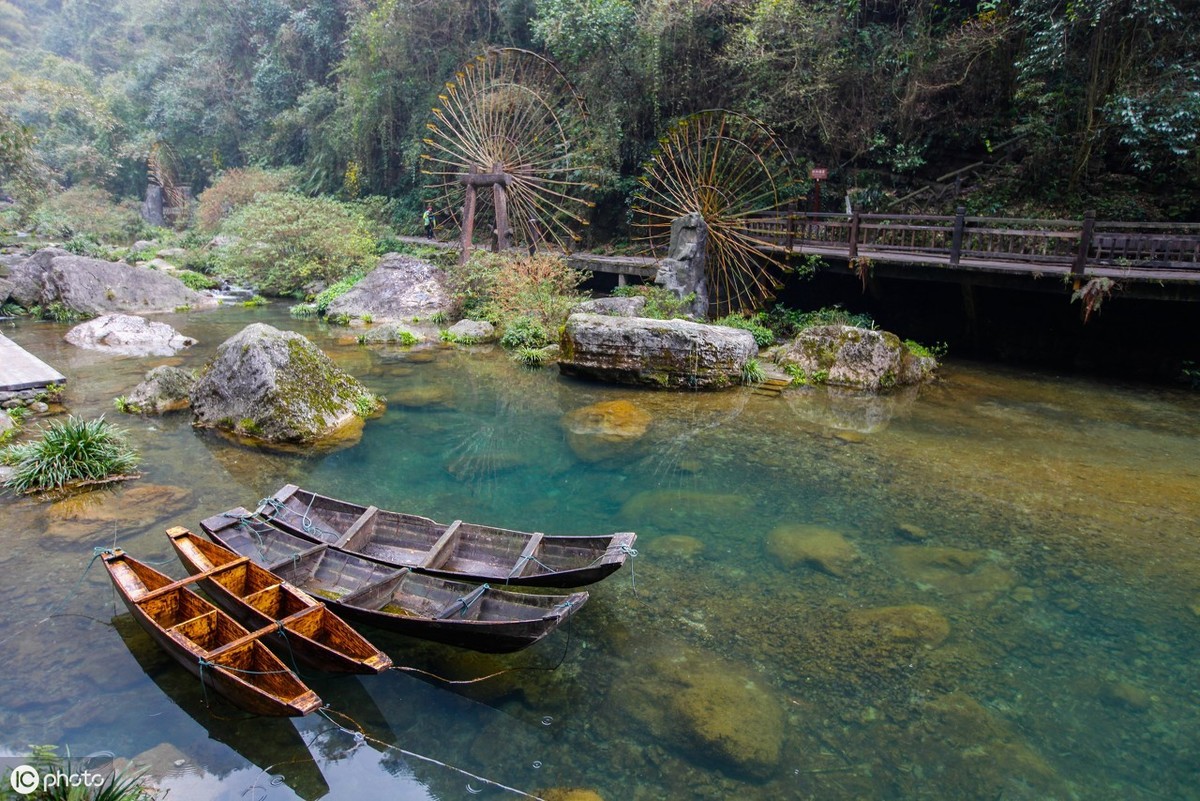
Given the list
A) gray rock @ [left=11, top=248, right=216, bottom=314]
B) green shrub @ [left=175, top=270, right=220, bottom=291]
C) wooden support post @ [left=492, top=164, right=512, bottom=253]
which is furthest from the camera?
green shrub @ [left=175, top=270, right=220, bottom=291]

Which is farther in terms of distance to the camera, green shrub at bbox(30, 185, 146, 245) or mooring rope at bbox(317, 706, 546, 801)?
green shrub at bbox(30, 185, 146, 245)

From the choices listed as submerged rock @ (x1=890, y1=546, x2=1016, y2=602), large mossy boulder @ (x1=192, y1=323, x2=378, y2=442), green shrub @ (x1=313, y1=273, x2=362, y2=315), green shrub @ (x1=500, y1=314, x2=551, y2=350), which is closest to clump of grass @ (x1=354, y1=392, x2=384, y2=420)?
large mossy boulder @ (x1=192, y1=323, x2=378, y2=442)

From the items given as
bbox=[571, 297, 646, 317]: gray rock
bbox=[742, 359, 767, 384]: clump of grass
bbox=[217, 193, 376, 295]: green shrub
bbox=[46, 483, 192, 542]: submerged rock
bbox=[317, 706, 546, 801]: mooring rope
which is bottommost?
bbox=[317, 706, 546, 801]: mooring rope

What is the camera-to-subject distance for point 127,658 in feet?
15.9

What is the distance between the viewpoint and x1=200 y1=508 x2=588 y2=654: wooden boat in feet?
14.2

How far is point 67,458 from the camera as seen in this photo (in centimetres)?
753

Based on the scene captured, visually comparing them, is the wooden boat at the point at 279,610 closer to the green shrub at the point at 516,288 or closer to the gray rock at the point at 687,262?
the green shrub at the point at 516,288

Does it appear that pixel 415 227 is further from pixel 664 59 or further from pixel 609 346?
pixel 609 346

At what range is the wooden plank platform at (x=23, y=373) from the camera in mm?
9586

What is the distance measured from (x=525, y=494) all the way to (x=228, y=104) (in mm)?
37035

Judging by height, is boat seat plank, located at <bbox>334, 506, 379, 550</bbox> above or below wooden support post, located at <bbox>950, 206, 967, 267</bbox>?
below

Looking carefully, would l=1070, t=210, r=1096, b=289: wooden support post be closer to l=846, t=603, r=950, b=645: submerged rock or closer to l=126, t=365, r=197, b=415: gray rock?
l=846, t=603, r=950, b=645: submerged rock

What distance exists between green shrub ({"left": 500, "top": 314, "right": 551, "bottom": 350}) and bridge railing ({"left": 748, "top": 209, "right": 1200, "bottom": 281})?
5.09m

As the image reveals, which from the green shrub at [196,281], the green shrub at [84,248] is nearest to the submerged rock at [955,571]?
the green shrub at [196,281]
